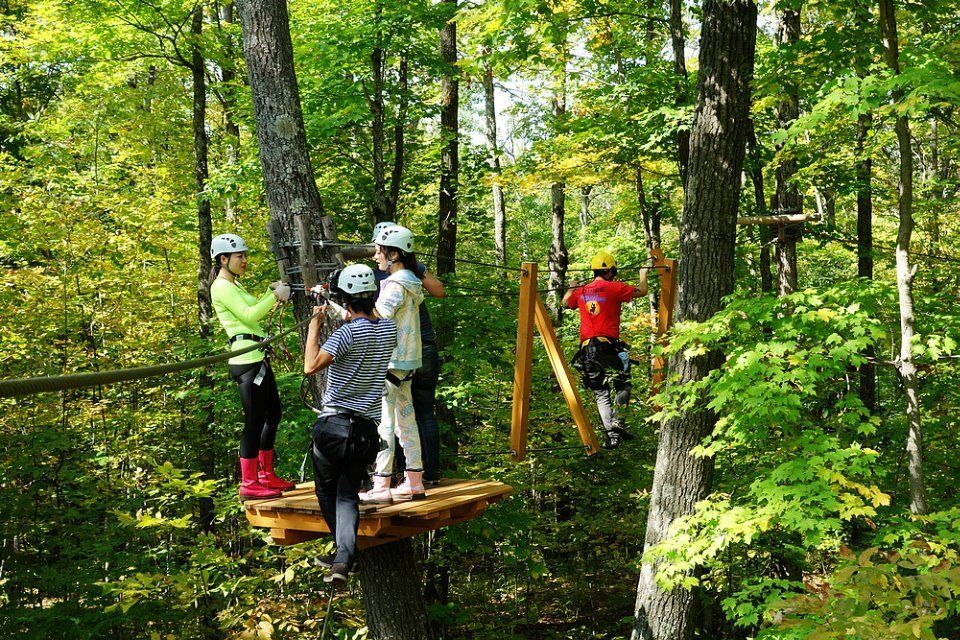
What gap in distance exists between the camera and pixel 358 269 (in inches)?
143

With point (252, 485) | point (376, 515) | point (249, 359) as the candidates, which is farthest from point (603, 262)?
point (252, 485)

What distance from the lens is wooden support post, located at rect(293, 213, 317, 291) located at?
4.52 meters

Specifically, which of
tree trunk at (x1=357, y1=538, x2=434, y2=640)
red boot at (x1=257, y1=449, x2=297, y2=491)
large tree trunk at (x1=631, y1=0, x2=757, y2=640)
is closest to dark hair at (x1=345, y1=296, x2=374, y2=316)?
red boot at (x1=257, y1=449, x2=297, y2=491)

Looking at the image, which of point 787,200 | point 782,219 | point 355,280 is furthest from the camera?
point 787,200

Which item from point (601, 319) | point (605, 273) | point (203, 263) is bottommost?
point (601, 319)

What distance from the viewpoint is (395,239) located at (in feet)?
13.6

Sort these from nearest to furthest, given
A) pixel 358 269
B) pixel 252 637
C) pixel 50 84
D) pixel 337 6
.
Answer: pixel 358 269 → pixel 252 637 → pixel 337 6 → pixel 50 84

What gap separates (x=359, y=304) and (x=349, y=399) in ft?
1.62

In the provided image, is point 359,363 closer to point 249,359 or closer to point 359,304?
point 359,304

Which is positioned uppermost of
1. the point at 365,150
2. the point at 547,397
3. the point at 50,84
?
the point at 50,84

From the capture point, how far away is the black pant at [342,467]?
143 inches

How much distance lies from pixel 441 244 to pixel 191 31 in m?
4.42

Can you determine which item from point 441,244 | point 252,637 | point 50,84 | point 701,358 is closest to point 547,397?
point 441,244

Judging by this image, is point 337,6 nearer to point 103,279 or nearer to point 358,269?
point 103,279
